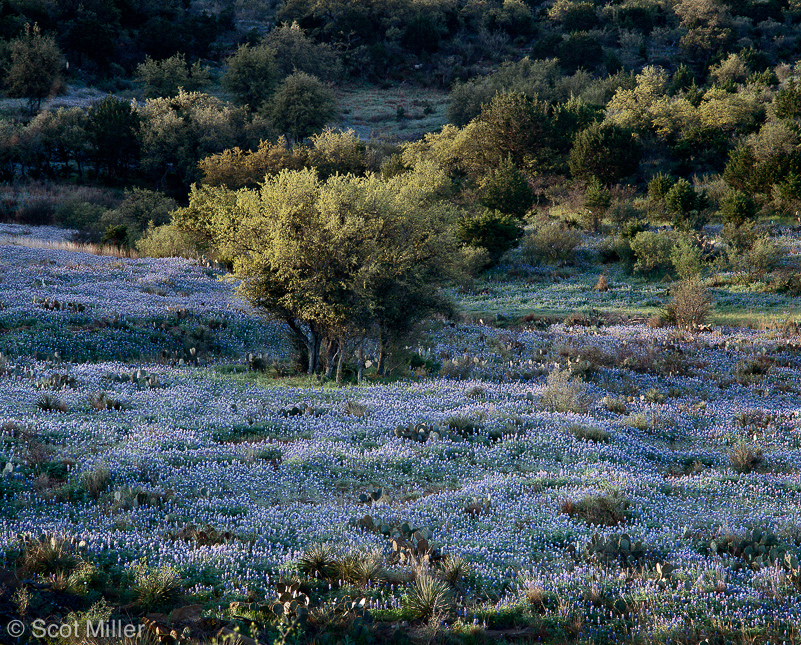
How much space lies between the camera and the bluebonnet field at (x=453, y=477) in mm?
6223

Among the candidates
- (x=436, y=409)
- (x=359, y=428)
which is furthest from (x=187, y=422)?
(x=436, y=409)

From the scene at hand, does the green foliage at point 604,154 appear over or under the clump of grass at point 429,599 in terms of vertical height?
over

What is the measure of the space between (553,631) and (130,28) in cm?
10599

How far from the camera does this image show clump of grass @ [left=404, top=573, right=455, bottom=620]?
19.0 feet

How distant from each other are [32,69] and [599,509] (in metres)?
74.2

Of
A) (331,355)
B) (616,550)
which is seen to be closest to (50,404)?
(331,355)

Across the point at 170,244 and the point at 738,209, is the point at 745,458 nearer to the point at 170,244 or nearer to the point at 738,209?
the point at 738,209

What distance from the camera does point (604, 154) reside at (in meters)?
47.9

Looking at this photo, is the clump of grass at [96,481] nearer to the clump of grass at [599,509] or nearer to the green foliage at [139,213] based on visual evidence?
the clump of grass at [599,509]

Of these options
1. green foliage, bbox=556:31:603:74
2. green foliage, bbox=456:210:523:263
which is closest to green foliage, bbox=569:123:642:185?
green foliage, bbox=456:210:523:263

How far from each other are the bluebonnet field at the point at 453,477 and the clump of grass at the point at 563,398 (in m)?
0.06

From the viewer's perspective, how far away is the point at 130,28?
300ft

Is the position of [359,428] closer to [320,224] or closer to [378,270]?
[378,270]

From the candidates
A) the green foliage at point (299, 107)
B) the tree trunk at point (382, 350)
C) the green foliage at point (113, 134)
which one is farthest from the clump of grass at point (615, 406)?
the green foliage at point (299, 107)
